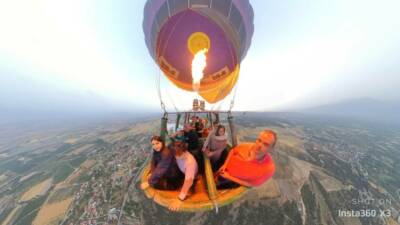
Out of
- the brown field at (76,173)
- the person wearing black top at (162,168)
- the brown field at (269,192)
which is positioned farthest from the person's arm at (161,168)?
the brown field at (76,173)

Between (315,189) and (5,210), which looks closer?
(5,210)

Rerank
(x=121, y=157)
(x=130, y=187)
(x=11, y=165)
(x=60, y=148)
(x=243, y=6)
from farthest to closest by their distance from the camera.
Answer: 1. (x=60, y=148)
2. (x=11, y=165)
3. (x=121, y=157)
4. (x=130, y=187)
5. (x=243, y=6)

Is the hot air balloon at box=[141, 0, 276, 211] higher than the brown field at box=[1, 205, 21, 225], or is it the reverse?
the hot air balloon at box=[141, 0, 276, 211]

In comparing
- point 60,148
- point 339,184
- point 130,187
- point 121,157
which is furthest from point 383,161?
point 60,148

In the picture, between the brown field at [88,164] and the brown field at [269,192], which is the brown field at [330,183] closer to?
the brown field at [269,192]

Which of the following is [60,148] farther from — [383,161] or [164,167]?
[383,161]

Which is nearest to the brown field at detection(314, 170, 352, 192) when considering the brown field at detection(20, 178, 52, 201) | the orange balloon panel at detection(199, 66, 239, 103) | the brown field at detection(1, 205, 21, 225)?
the orange balloon panel at detection(199, 66, 239, 103)

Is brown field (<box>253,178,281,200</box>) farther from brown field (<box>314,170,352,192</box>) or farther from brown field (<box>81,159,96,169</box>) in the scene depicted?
brown field (<box>81,159,96,169</box>)
